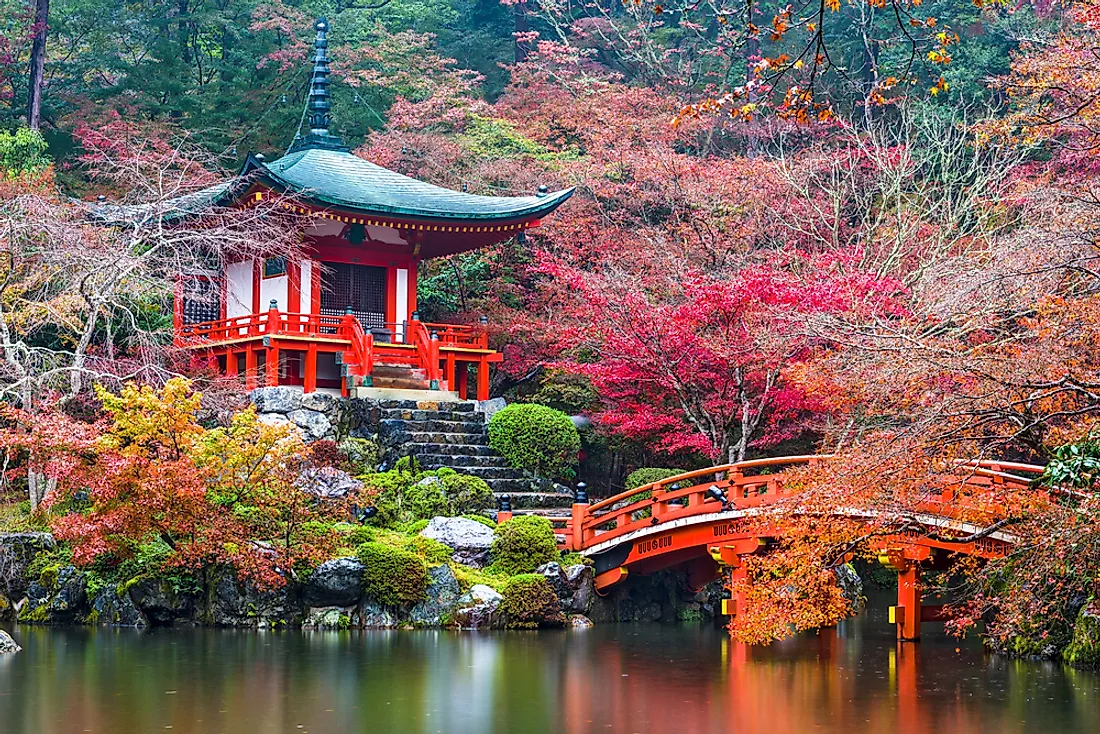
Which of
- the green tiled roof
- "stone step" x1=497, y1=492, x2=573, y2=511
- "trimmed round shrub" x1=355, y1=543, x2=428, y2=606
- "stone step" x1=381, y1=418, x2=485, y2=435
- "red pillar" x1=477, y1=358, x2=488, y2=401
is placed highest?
the green tiled roof

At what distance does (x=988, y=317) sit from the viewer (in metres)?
14.4

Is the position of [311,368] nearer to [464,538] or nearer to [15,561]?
[464,538]

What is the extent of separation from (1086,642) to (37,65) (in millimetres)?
21959

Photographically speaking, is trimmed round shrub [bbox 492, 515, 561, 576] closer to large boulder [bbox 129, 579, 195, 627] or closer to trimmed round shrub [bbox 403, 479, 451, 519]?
trimmed round shrub [bbox 403, 479, 451, 519]

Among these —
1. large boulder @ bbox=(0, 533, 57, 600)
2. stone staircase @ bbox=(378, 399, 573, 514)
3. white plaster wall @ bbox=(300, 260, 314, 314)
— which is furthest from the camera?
white plaster wall @ bbox=(300, 260, 314, 314)

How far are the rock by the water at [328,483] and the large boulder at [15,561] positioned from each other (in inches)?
123

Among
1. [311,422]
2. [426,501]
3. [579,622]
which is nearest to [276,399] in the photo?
[311,422]

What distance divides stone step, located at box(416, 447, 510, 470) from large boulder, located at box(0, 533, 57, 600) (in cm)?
509

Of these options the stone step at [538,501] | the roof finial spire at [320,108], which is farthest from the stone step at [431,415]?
the roof finial spire at [320,108]

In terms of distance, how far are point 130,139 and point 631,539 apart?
13.7m

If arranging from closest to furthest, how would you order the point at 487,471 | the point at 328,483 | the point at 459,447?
the point at 328,483
the point at 487,471
the point at 459,447

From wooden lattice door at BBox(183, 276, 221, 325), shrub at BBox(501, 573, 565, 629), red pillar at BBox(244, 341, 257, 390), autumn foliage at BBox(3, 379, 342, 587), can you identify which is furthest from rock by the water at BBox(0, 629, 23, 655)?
wooden lattice door at BBox(183, 276, 221, 325)

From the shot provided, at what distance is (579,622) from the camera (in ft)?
55.9

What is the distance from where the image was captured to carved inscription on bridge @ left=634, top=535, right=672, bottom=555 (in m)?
16.9
